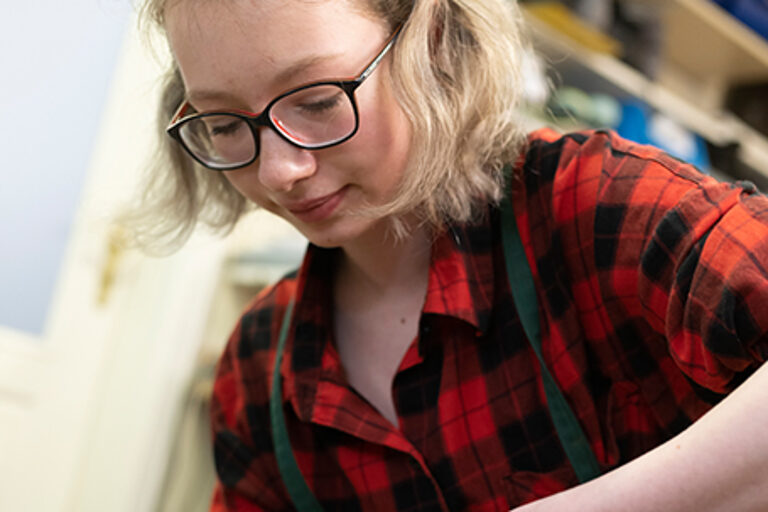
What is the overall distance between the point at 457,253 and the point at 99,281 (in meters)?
1.32

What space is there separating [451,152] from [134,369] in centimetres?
135

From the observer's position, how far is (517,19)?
901mm

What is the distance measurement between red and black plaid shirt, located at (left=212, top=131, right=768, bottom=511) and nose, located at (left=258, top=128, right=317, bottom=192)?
7.4 inches

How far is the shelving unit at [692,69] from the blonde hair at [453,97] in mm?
1217

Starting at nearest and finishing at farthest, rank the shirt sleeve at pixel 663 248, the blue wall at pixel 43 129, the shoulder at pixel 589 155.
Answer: the shirt sleeve at pixel 663 248 < the shoulder at pixel 589 155 < the blue wall at pixel 43 129

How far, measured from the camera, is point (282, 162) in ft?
2.32

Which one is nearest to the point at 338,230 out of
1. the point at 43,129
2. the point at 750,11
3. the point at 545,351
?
the point at 545,351

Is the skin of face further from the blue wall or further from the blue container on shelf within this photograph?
the blue container on shelf

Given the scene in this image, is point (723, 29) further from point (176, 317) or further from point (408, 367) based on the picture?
point (408, 367)

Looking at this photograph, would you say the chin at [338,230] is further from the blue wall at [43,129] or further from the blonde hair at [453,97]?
the blue wall at [43,129]

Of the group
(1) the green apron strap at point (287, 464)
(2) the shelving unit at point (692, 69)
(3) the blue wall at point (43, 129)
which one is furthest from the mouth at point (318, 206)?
(2) the shelving unit at point (692, 69)

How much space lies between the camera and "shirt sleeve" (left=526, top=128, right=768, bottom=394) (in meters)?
0.57

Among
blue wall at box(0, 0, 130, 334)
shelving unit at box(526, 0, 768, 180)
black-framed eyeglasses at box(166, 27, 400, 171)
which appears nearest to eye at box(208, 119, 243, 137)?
black-framed eyeglasses at box(166, 27, 400, 171)

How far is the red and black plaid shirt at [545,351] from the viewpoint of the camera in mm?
622
